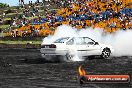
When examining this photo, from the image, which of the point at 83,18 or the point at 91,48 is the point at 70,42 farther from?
the point at 83,18

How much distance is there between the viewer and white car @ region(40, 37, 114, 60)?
23303 millimetres

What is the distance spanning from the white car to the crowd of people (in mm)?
15202

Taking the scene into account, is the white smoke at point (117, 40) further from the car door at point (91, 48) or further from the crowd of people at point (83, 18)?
the car door at point (91, 48)

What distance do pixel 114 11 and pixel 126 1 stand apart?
3.81 m

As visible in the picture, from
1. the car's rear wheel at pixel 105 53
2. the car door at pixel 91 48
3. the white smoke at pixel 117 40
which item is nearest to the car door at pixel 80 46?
the car door at pixel 91 48

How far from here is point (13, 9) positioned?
2635 inches

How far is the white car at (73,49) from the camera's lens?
917 inches

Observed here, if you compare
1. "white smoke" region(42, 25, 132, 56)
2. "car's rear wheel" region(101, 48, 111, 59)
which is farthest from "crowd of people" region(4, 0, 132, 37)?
"car's rear wheel" region(101, 48, 111, 59)

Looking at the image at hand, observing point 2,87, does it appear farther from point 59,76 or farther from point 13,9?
point 13,9

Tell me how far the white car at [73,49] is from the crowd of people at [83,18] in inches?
598

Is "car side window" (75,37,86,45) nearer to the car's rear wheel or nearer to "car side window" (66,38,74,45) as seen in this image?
"car side window" (66,38,74,45)

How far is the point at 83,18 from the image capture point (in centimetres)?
4703

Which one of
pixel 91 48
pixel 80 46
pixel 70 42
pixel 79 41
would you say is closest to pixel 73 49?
pixel 70 42

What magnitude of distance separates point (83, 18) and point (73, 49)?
914 inches
